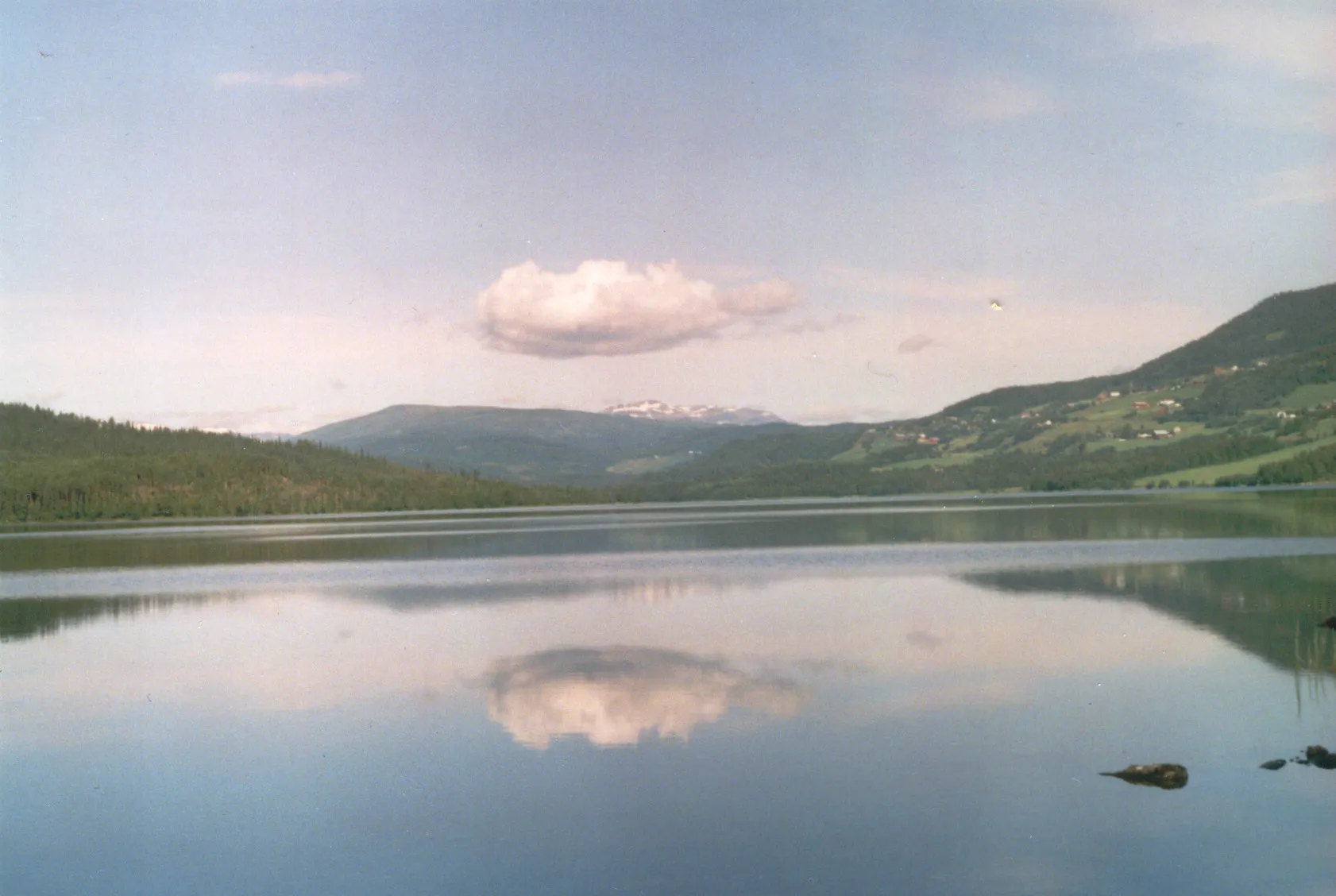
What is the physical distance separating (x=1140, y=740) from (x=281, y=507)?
159 m

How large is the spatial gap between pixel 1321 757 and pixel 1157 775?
7.92 feet

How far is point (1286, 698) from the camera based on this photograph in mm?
19922

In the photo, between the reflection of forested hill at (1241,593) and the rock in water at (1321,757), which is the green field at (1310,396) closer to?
the reflection of forested hill at (1241,593)

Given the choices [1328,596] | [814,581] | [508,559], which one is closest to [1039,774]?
[1328,596]

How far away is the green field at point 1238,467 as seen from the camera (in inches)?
5522

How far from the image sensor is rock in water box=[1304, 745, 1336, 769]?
1617 centimetres

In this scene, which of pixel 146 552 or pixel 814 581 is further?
pixel 146 552

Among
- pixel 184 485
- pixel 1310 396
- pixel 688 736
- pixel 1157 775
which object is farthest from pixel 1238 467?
pixel 1157 775

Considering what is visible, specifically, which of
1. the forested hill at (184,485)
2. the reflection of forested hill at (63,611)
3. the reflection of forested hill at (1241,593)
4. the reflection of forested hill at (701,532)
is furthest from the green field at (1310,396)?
the reflection of forested hill at (63,611)

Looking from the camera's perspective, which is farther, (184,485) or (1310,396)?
(1310,396)

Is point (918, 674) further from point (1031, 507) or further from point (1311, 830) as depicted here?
point (1031, 507)

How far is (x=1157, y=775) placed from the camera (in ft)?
→ 51.5

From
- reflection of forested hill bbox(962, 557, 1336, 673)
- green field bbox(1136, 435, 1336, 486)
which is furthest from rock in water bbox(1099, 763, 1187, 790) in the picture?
green field bbox(1136, 435, 1336, 486)

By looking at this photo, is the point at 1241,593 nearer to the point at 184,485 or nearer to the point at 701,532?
the point at 701,532
